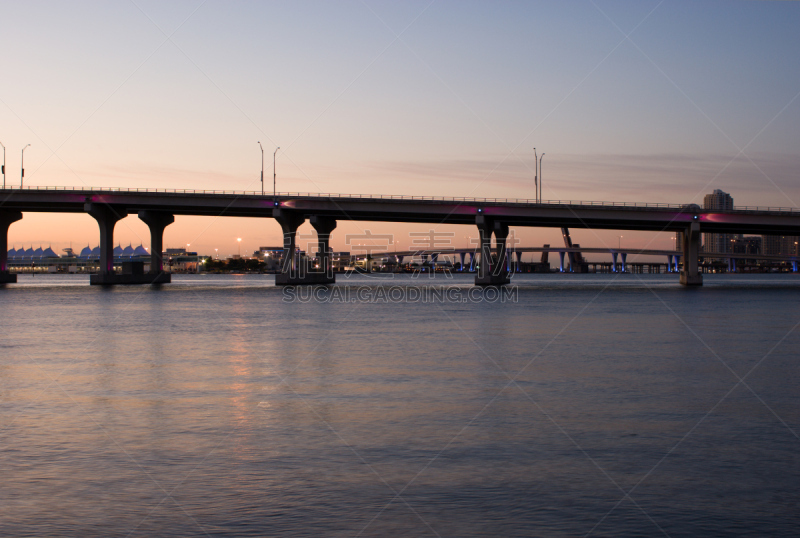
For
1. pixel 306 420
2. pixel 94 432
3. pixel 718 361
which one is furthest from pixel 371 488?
pixel 718 361

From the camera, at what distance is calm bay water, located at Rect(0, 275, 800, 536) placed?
8391 mm

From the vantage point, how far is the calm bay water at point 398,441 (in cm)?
839

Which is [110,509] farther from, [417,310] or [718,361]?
[417,310]

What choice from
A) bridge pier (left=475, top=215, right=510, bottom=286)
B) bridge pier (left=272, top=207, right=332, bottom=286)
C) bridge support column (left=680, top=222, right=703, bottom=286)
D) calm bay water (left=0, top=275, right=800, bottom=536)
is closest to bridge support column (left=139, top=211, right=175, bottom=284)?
bridge pier (left=272, top=207, right=332, bottom=286)

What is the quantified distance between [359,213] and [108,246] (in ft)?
123

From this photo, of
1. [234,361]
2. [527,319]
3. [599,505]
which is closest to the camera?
[599,505]

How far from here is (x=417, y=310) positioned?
54.4 meters

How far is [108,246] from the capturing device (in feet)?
381

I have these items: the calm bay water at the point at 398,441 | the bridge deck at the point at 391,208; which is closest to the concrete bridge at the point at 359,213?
the bridge deck at the point at 391,208

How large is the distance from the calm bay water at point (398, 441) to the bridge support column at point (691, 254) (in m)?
96.1

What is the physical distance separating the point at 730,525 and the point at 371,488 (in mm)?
3941

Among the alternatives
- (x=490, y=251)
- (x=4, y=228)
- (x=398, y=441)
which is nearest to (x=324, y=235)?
(x=490, y=251)

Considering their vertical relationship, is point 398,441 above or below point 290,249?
below

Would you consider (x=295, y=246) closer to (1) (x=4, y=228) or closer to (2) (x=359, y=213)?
(2) (x=359, y=213)
